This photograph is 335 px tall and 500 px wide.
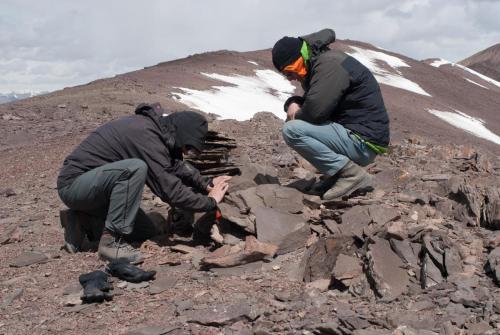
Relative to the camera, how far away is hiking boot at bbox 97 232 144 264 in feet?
15.0

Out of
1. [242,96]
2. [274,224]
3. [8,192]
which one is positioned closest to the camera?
[274,224]

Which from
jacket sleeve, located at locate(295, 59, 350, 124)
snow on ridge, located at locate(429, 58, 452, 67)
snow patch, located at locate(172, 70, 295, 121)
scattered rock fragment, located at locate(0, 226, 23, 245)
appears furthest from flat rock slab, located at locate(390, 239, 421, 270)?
snow on ridge, located at locate(429, 58, 452, 67)

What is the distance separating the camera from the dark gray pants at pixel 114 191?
4445 millimetres

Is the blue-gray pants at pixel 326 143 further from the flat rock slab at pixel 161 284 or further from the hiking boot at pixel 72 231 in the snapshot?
the hiking boot at pixel 72 231

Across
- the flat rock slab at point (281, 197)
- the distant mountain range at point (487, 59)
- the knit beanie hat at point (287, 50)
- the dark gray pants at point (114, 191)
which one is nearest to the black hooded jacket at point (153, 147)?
the dark gray pants at point (114, 191)

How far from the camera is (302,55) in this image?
478cm

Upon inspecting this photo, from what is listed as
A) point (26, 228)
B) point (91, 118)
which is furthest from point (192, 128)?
point (91, 118)

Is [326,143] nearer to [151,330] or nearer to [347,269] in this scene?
[347,269]

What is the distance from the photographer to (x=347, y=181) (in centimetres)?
511

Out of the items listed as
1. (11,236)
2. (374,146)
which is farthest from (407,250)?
(11,236)

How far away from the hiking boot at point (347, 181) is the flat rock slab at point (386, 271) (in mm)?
1079

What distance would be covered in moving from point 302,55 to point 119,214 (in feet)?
6.73

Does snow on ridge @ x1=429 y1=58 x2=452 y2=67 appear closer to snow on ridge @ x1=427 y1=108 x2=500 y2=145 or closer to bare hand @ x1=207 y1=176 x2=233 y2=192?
snow on ridge @ x1=427 y1=108 x2=500 y2=145

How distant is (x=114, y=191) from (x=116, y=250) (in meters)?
0.49
